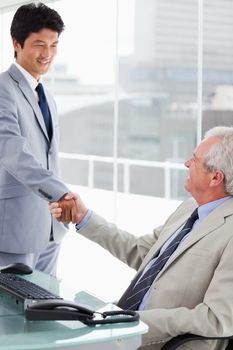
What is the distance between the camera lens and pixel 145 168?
31.7m

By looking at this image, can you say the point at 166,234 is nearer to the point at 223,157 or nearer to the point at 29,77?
the point at 223,157

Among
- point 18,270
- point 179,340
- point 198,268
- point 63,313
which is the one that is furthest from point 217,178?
point 63,313

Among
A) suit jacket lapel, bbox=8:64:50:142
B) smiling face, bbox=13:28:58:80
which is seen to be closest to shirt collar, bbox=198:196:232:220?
suit jacket lapel, bbox=8:64:50:142

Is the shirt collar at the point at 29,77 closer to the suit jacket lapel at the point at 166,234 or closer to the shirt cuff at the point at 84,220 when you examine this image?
the shirt cuff at the point at 84,220

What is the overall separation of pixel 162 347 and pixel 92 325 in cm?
48

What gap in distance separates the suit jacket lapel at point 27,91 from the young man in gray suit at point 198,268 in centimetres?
94

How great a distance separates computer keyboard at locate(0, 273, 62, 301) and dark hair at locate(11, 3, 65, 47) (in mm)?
1371

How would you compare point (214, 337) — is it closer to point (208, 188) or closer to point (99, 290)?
point (208, 188)

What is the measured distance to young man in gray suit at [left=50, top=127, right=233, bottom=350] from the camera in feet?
6.66

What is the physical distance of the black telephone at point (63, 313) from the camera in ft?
5.41

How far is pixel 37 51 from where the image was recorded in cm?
317

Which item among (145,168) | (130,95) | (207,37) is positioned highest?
(207,37)

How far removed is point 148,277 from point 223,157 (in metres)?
0.44

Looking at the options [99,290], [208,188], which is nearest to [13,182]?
[208,188]
